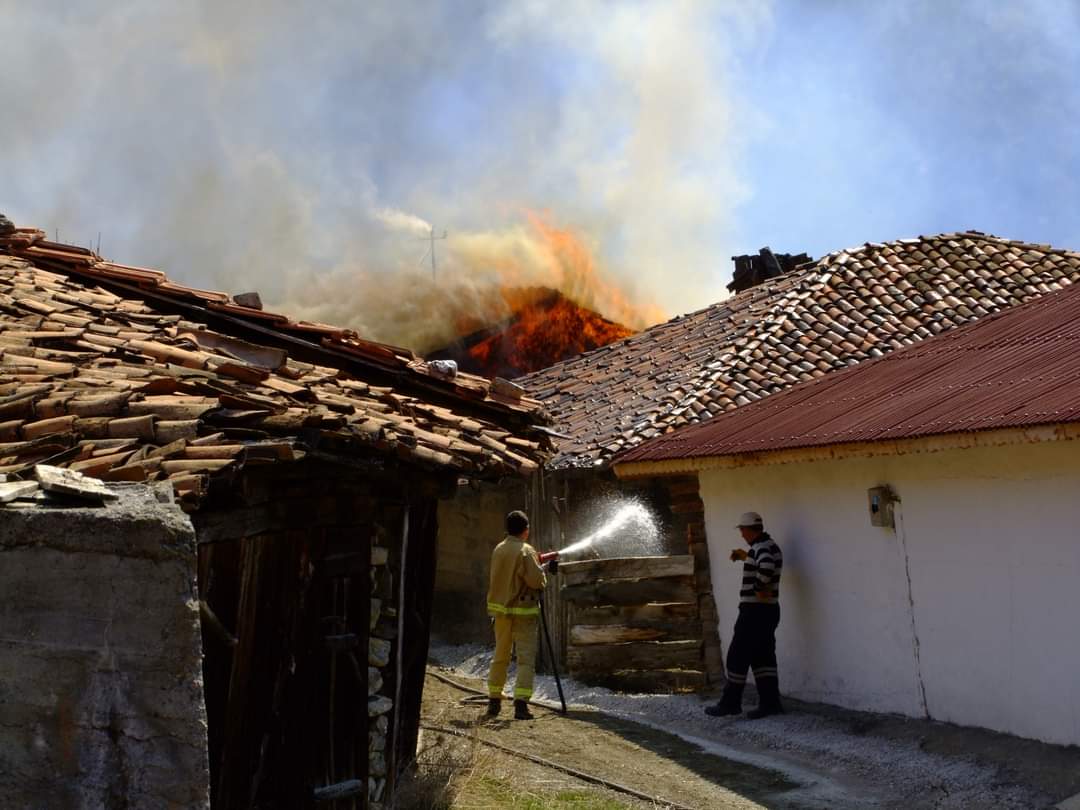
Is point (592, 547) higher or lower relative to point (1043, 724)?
higher

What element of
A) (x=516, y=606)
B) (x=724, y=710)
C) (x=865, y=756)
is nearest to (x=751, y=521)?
(x=724, y=710)

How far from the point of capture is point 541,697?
13.5 metres

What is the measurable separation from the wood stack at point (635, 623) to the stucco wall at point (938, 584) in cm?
150

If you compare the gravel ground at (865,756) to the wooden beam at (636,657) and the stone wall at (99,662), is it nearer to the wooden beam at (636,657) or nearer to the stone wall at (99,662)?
the wooden beam at (636,657)

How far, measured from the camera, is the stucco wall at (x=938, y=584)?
28.0ft

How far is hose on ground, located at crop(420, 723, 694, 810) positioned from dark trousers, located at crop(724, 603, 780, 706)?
239 cm

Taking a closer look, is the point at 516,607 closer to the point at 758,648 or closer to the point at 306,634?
the point at 758,648

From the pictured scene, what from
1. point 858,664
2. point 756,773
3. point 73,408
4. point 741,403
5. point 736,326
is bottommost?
point 756,773

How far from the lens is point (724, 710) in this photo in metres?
11.7

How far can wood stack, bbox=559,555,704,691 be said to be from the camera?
44.4 ft

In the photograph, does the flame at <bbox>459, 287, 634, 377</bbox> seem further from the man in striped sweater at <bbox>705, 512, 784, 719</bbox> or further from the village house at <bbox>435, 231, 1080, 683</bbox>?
the man in striped sweater at <bbox>705, 512, 784, 719</bbox>

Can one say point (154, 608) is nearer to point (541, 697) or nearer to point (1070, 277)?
point (541, 697)

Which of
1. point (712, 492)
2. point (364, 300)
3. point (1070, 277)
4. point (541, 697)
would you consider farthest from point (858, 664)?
point (364, 300)

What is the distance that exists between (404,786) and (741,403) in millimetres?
8315
